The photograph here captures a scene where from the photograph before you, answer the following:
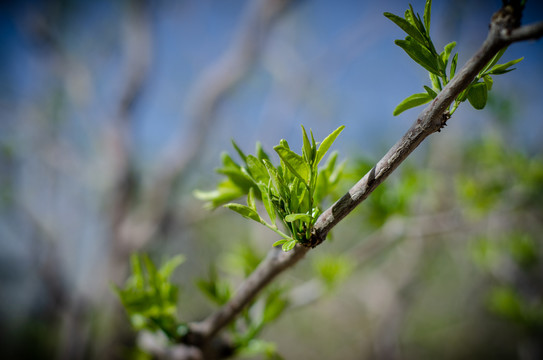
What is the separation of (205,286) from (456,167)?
86.9 inches

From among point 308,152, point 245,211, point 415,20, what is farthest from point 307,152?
point 415,20

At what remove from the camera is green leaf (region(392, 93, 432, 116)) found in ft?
1.36

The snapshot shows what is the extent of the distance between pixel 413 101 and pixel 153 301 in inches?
23.4

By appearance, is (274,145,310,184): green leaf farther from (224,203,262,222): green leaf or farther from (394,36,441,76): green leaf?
(394,36,441,76): green leaf

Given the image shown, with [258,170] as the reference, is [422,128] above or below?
below

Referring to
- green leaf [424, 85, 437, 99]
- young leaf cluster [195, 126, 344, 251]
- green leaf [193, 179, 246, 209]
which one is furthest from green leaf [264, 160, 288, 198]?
green leaf [424, 85, 437, 99]

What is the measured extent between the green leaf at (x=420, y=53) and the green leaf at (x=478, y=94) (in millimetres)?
53

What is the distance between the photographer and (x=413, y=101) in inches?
16.6

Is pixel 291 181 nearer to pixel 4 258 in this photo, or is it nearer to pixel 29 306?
pixel 29 306

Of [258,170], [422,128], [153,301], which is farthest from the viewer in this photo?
[153,301]

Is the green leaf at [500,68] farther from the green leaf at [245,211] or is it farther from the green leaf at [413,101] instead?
the green leaf at [245,211]

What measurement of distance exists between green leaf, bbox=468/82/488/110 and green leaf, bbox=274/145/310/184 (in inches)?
10.1

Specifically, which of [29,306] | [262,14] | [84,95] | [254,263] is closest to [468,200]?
[254,263]

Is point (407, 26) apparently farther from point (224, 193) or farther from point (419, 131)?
point (224, 193)
